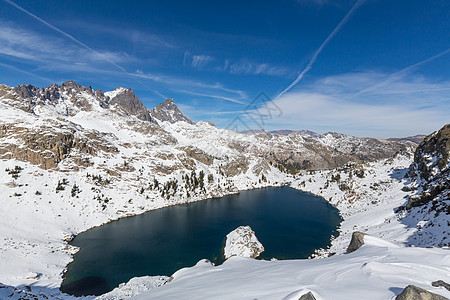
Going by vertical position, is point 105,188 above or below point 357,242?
above

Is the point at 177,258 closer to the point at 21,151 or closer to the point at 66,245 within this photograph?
the point at 66,245

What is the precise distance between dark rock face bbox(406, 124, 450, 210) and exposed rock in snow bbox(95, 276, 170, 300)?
4802 centimetres

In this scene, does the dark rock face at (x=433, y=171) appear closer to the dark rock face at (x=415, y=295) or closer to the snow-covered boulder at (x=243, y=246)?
the snow-covered boulder at (x=243, y=246)

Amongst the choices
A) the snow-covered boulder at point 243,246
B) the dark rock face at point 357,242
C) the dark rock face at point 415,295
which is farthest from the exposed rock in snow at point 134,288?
the dark rock face at point 415,295

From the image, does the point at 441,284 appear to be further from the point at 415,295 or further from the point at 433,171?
the point at 433,171

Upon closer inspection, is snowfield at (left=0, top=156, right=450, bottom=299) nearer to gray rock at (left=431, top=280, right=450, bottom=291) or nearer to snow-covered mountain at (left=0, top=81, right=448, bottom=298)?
gray rock at (left=431, top=280, right=450, bottom=291)

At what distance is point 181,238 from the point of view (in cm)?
5231

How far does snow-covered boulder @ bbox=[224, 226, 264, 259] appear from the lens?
4134 centimetres

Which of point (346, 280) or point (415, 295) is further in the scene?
point (346, 280)

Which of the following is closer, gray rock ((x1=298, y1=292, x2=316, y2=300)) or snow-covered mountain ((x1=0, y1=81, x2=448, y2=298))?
gray rock ((x1=298, y1=292, x2=316, y2=300))

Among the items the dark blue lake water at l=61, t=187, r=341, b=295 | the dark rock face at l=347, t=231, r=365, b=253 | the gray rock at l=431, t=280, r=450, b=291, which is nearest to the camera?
the gray rock at l=431, t=280, r=450, b=291

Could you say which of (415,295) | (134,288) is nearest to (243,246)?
(134,288)

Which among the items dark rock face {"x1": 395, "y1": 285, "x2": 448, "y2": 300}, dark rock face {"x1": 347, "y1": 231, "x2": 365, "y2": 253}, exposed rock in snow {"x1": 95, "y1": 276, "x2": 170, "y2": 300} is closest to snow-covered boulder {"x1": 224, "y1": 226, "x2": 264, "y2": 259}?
exposed rock in snow {"x1": 95, "y1": 276, "x2": 170, "y2": 300}

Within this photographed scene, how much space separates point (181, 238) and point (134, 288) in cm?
2509
